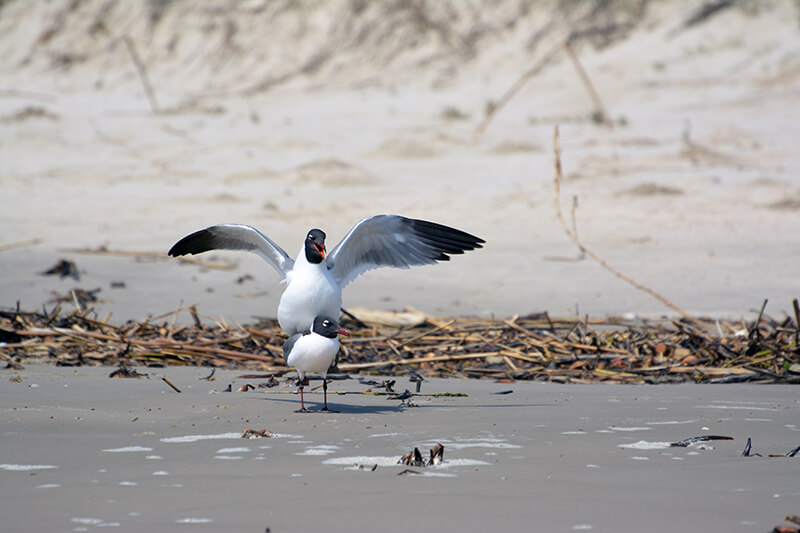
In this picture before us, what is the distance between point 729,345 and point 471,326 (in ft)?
5.42

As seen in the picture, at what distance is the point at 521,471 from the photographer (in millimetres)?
3123

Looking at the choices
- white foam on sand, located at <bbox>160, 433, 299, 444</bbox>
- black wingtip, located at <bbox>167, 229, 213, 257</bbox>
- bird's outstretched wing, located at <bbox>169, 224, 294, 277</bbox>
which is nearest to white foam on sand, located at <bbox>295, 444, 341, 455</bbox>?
white foam on sand, located at <bbox>160, 433, 299, 444</bbox>

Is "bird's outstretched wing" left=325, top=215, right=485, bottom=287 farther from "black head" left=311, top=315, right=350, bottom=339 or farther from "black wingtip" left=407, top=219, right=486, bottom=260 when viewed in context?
"black head" left=311, top=315, right=350, bottom=339

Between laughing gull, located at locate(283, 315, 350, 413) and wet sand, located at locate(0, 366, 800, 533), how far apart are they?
0.69 ft

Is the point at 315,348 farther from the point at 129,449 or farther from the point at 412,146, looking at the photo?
the point at 412,146

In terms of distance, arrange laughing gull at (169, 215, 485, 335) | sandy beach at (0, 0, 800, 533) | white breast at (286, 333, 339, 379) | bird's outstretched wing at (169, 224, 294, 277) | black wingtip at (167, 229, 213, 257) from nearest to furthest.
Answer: sandy beach at (0, 0, 800, 533)
white breast at (286, 333, 339, 379)
laughing gull at (169, 215, 485, 335)
bird's outstretched wing at (169, 224, 294, 277)
black wingtip at (167, 229, 213, 257)

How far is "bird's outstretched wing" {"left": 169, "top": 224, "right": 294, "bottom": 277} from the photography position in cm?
527

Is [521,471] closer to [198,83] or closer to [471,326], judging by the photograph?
[471,326]

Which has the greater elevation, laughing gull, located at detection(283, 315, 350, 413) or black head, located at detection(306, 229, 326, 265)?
black head, located at detection(306, 229, 326, 265)

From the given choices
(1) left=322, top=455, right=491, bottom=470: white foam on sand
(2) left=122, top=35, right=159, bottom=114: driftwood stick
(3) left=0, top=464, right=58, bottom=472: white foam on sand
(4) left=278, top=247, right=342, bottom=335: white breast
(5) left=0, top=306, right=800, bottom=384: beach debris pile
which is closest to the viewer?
(3) left=0, top=464, right=58, bottom=472: white foam on sand

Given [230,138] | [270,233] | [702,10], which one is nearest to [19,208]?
[270,233]

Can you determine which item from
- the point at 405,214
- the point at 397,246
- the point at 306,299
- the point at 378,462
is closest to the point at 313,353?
the point at 306,299

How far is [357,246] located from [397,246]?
22 cm

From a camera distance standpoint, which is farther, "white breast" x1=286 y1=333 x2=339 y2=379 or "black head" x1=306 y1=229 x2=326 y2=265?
"black head" x1=306 y1=229 x2=326 y2=265
